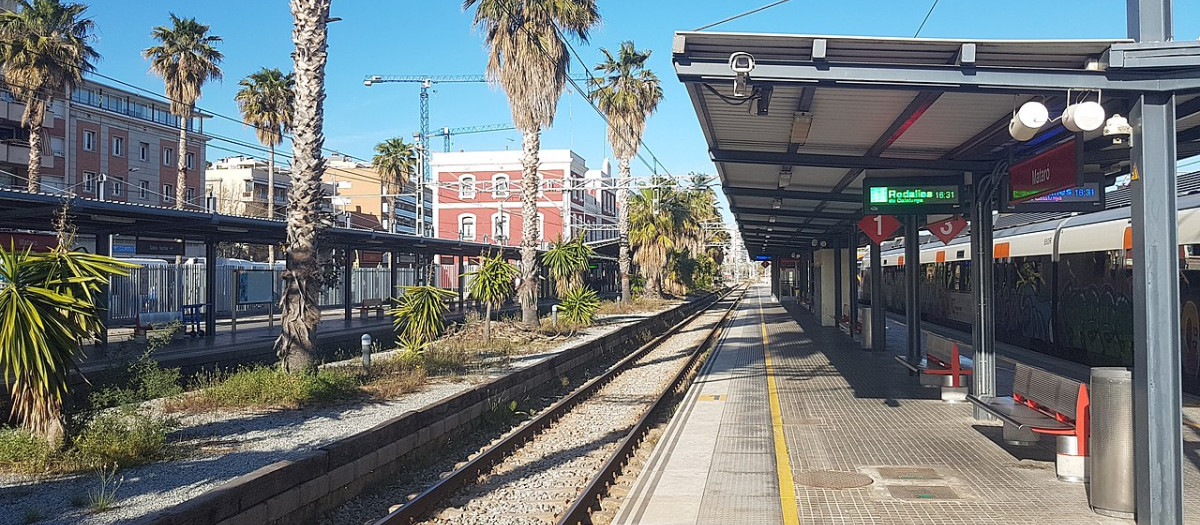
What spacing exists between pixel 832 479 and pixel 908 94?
373cm

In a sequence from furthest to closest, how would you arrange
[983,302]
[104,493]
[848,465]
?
1. [983,302]
2. [848,465]
3. [104,493]

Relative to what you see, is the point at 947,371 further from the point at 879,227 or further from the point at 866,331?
the point at 866,331

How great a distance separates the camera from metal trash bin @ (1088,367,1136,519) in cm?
644

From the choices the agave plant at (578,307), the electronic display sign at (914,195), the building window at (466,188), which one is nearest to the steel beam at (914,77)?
the electronic display sign at (914,195)

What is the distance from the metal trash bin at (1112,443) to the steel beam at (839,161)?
4944mm

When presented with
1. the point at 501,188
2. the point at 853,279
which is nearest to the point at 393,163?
the point at 501,188

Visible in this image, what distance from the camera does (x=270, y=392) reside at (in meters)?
11.9

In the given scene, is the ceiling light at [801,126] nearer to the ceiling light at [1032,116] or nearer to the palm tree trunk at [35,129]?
the ceiling light at [1032,116]

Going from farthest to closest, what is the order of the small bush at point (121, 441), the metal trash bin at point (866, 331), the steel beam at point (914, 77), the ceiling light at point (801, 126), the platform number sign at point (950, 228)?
the metal trash bin at point (866, 331), the platform number sign at point (950, 228), the ceiling light at point (801, 126), the small bush at point (121, 441), the steel beam at point (914, 77)

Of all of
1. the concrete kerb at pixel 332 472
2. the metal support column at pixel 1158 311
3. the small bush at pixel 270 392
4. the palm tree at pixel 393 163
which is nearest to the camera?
the metal support column at pixel 1158 311

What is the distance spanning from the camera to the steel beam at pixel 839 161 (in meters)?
11.2

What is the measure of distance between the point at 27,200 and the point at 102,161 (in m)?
34.4

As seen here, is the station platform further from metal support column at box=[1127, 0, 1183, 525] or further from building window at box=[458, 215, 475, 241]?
building window at box=[458, 215, 475, 241]

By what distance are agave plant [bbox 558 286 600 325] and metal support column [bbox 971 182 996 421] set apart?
58.8 ft
